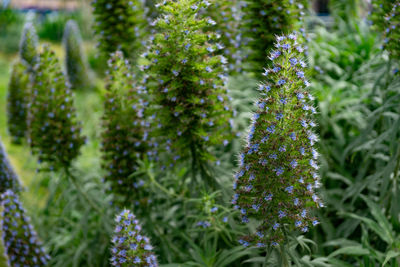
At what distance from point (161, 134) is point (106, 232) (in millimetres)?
1460

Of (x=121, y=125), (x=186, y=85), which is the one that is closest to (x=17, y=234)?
(x=121, y=125)

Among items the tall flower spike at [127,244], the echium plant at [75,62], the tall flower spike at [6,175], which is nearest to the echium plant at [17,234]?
the tall flower spike at [6,175]

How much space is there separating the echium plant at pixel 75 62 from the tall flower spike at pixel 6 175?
2.38 m

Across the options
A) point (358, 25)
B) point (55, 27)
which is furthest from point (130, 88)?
point (55, 27)

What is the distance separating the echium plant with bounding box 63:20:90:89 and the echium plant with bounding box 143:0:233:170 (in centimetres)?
336

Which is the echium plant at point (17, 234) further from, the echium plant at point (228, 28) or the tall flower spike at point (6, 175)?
the echium plant at point (228, 28)

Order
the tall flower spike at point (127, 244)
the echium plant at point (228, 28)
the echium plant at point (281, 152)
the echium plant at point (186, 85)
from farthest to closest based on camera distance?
the echium plant at point (228, 28)
the echium plant at point (186, 85)
the tall flower spike at point (127, 244)
the echium plant at point (281, 152)

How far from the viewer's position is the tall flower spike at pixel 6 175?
15.7ft

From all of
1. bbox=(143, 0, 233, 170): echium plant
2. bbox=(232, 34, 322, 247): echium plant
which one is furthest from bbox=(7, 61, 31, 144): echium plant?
bbox=(232, 34, 322, 247): echium plant

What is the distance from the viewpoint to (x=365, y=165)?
449 cm

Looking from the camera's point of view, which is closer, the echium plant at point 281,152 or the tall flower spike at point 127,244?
the echium plant at point 281,152

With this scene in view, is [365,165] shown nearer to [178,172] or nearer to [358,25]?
[178,172]

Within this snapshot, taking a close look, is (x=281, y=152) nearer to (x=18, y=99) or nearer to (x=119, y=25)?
(x=119, y=25)

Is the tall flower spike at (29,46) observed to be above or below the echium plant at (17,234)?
above
